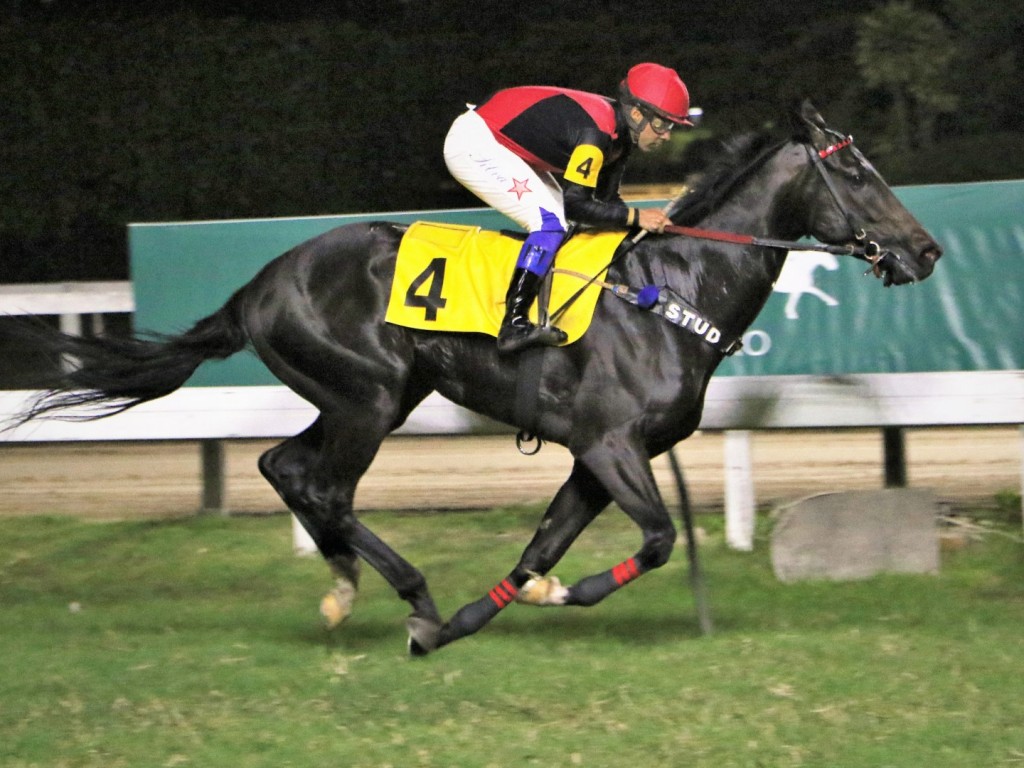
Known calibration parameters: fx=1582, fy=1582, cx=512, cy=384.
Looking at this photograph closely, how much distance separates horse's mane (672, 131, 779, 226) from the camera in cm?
548

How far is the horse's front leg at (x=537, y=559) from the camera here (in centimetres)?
536

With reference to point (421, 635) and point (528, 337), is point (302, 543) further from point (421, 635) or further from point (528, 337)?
point (528, 337)

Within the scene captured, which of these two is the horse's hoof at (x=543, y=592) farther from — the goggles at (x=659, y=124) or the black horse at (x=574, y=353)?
the goggles at (x=659, y=124)

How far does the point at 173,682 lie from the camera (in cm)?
509

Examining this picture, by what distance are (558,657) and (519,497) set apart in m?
3.02

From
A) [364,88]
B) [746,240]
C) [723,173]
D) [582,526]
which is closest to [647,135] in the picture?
[723,173]

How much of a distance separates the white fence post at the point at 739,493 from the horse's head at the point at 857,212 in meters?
1.75

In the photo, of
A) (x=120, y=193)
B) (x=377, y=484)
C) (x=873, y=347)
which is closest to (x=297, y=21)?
(x=120, y=193)

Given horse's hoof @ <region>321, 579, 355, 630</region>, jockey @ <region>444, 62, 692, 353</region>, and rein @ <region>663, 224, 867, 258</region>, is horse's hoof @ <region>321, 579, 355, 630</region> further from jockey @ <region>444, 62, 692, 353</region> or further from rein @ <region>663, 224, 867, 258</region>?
rein @ <region>663, 224, 867, 258</region>

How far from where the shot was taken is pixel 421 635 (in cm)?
539

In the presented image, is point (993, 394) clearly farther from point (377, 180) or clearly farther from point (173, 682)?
point (377, 180)

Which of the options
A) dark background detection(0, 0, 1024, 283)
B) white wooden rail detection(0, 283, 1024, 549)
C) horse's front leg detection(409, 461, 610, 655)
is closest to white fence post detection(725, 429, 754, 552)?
white wooden rail detection(0, 283, 1024, 549)

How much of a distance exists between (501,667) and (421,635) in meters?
0.33

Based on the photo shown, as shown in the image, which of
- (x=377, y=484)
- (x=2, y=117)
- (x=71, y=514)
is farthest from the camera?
(x=2, y=117)
